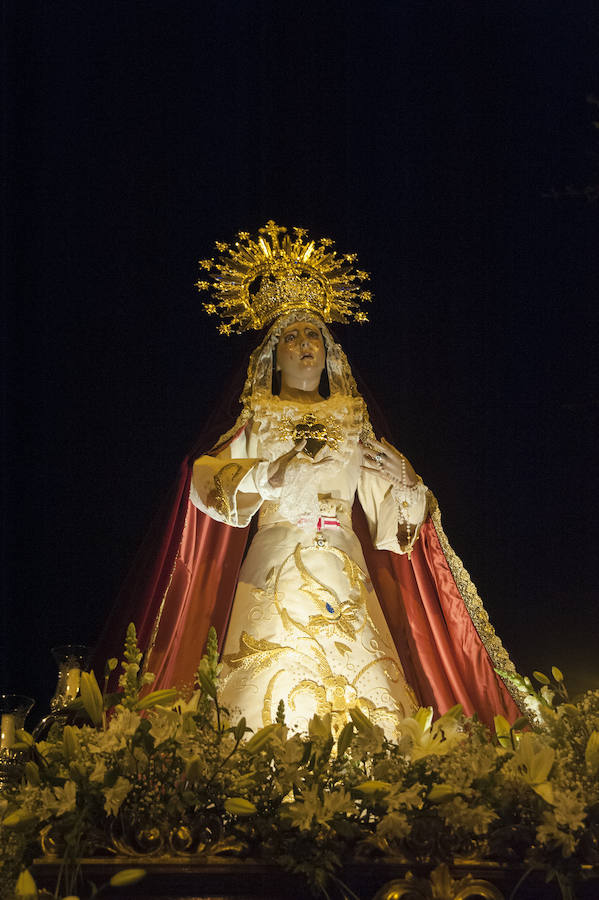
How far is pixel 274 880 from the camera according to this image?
6.20 ft

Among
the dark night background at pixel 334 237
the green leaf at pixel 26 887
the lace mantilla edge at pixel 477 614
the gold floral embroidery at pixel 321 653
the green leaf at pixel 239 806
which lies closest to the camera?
the green leaf at pixel 26 887

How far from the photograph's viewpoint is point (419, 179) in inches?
194

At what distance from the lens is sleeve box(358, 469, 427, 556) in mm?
3375

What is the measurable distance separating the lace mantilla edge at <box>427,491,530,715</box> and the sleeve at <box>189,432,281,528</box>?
64 cm

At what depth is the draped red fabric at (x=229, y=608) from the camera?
10.0 feet

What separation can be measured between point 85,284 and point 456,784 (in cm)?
341

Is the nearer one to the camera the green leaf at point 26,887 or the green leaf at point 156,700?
the green leaf at point 26,887

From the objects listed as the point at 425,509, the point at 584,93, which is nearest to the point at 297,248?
the point at 425,509

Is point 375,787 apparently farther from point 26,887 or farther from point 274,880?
point 26,887

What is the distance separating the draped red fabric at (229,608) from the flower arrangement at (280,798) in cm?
103

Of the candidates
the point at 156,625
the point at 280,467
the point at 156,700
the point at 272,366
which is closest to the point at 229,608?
the point at 156,625

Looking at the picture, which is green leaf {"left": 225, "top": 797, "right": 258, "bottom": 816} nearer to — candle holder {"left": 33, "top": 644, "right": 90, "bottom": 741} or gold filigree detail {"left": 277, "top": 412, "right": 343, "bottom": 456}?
candle holder {"left": 33, "top": 644, "right": 90, "bottom": 741}

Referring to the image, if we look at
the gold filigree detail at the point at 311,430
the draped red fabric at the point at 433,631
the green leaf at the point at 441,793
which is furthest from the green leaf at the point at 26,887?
the gold filigree detail at the point at 311,430

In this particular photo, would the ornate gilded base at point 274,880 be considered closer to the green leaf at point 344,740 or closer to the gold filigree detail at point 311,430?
the green leaf at point 344,740
